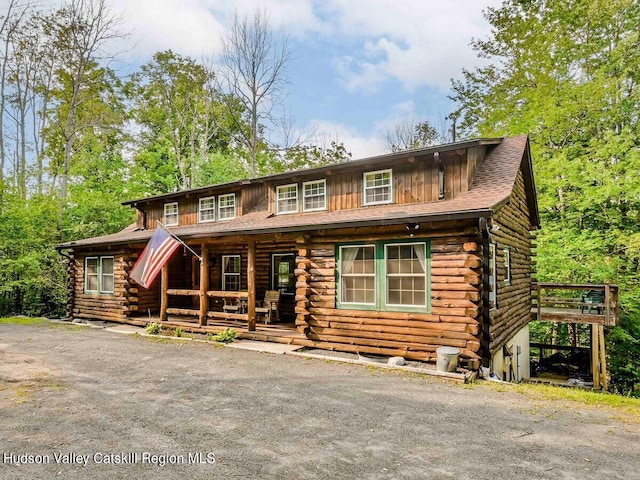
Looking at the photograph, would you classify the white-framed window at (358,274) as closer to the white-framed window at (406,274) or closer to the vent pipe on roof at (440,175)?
the white-framed window at (406,274)

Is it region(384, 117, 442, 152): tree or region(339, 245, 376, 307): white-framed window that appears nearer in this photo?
region(339, 245, 376, 307): white-framed window

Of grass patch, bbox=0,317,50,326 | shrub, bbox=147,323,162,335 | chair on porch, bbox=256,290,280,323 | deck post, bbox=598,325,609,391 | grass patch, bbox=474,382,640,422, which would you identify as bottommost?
deck post, bbox=598,325,609,391

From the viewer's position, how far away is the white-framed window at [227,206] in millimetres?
14234

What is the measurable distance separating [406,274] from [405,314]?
2.85 feet

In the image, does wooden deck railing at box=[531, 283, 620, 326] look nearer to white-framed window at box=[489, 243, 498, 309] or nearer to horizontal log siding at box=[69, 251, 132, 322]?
white-framed window at box=[489, 243, 498, 309]

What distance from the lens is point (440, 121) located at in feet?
89.5

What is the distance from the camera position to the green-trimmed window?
805 cm

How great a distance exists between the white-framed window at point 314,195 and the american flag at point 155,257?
399 cm

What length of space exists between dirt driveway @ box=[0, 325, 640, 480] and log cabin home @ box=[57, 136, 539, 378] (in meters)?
1.36

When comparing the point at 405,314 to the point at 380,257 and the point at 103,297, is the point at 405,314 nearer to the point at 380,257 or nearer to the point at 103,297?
the point at 380,257

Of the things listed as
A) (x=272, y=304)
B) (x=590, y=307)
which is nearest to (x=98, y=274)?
(x=272, y=304)

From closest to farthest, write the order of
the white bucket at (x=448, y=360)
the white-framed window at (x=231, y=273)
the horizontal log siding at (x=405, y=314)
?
the white bucket at (x=448, y=360) < the horizontal log siding at (x=405, y=314) < the white-framed window at (x=231, y=273)

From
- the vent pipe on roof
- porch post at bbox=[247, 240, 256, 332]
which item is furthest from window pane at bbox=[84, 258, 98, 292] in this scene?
the vent pipe on roof

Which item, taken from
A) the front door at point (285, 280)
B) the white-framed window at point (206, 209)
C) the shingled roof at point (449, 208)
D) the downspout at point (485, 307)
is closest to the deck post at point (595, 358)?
the shingled roof at point (449, 208)
